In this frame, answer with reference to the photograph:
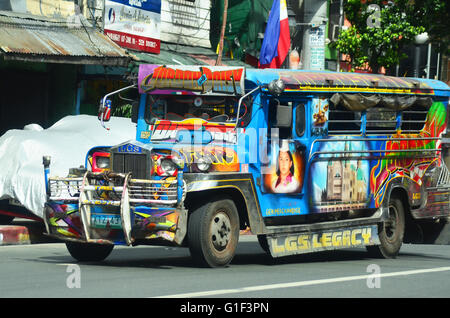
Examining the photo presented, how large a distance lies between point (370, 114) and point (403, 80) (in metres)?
1.08

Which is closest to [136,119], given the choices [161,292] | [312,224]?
[312,224]

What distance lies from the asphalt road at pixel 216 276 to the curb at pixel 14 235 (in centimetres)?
66

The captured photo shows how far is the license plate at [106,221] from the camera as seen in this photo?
10.9 metres

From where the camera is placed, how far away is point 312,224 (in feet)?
41.8

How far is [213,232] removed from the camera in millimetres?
11133

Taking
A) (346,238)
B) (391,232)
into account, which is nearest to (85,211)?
(346,238)

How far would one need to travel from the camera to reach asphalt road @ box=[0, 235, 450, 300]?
29.4ft

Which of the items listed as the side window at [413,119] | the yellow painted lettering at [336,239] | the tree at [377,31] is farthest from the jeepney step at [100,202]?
the tree at [377,31]

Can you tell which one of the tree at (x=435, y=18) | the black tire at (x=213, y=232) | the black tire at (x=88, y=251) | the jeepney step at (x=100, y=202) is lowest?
the black tire at (x=88, y=251)

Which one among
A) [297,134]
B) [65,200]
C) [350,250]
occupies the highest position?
[297,134]

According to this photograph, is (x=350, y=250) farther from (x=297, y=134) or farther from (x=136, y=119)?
(x=136, y=119)

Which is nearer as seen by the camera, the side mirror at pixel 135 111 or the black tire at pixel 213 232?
the black tire at pixel 213 232

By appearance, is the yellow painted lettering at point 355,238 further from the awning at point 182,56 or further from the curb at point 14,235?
the awning at point 182,56

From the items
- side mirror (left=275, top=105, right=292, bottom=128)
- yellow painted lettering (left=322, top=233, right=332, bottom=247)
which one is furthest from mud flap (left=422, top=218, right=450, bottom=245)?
side mirror (left=275, top=105, right=292, bottom=128)
